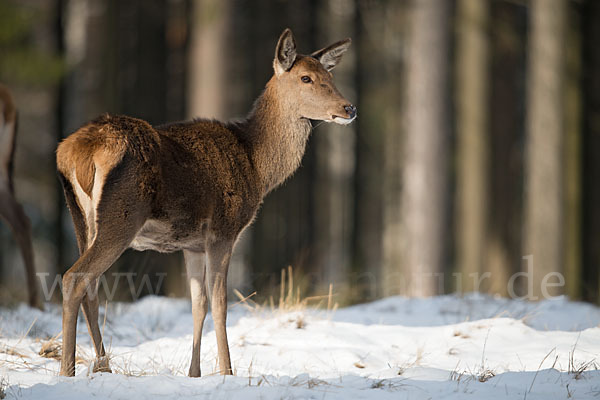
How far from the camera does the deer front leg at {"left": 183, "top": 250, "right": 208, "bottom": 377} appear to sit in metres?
4.94

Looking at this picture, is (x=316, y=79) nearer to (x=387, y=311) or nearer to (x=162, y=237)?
(x=162, y=237)

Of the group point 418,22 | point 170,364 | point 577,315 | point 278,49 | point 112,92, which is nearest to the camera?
point 170,364

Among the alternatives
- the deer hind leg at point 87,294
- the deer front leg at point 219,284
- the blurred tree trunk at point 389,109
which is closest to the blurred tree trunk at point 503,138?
the blurred tree trunk at point 389,109

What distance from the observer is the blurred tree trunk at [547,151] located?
11.3 metres

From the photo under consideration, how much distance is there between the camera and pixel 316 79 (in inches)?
229

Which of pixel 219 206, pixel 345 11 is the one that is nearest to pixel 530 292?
pixel 219 206

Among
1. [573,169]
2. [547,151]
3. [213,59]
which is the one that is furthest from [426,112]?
[573,169]

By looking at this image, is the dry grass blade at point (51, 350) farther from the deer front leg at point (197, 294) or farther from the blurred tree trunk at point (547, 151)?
the blurred tree trunk at point (547, 151)

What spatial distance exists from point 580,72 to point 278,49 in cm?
920

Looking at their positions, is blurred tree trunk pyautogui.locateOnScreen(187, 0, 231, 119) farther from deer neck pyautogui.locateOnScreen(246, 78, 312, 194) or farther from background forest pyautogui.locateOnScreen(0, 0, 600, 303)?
deer neck pyautogui.locateOnScreen(246, 78, 312, 194)

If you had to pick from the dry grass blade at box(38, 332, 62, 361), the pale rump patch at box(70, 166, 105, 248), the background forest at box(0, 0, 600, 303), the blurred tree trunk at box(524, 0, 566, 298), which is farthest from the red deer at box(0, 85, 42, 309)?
the blurred tree trunk at box(524, 0, 566, 298)

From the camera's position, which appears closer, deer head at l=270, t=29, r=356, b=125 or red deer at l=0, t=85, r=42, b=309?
deer head at l=270, t=29, r=356, b=125

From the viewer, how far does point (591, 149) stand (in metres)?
13.3

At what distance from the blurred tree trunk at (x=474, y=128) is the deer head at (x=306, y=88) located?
785cm
